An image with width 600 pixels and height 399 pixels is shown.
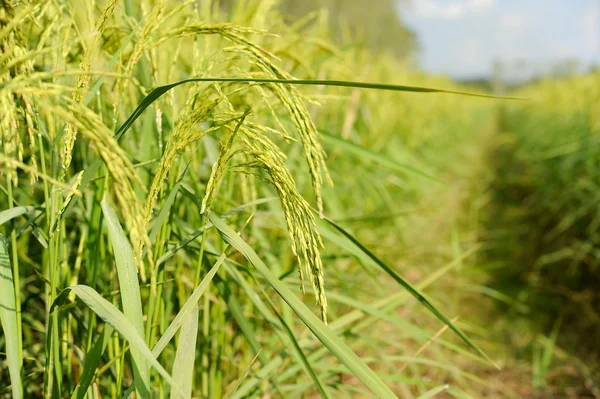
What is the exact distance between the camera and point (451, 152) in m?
5.61

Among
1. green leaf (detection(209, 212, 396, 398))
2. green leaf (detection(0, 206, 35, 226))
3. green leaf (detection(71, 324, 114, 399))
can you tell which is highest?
green leaf (detection(0, 206, 35, 226))

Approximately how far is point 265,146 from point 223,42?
1061 mm

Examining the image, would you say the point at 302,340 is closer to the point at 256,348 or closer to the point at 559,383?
the point at 256,348

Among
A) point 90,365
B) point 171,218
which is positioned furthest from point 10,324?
point 171,218

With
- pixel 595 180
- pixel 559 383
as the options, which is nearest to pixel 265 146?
pixel 559 383

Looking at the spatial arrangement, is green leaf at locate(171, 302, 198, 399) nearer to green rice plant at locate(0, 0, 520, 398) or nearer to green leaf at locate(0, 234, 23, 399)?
green rice plant at locate(0, 0, 520, 398)

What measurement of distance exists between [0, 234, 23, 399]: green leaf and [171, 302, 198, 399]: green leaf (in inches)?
6.6

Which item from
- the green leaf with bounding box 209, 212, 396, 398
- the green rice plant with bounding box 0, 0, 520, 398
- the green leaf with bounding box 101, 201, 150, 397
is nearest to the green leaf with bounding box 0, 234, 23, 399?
the green rice plant with bounding box 0, 0, 520, 398

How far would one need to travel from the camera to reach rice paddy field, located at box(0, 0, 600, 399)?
0.51m

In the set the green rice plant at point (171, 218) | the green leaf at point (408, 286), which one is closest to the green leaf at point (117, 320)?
the green rice plant at point (171, 218)

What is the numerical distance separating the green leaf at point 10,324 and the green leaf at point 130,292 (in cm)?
12

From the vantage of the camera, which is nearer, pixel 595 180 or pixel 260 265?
pixel 260 265

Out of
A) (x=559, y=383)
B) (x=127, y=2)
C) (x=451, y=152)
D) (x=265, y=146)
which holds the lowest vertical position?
(x=559, y=383)

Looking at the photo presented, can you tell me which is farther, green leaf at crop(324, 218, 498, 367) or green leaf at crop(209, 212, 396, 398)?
green leaf at crop(324, 218, 498, 367)
